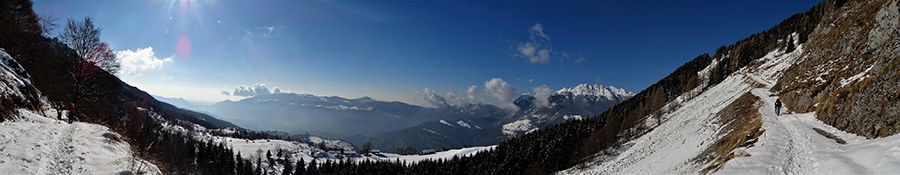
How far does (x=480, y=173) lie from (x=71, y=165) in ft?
230

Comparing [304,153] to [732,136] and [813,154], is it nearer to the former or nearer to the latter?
[732,136]

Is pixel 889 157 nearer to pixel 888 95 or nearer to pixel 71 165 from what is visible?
pixel 888 95

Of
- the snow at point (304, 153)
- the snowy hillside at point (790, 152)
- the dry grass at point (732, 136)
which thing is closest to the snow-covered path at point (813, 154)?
the snowy hillside at point (790, 152)

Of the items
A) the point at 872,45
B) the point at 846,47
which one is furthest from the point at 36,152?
the point at 846,47

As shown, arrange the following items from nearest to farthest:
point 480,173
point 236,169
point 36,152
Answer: point 36,152 < point 480,173 < point 236,169

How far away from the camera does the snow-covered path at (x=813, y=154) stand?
37.9 ft

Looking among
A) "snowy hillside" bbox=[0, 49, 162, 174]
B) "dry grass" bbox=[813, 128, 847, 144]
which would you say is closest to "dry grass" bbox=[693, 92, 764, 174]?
"dry grass" bbox=[813, 128, 847, 144]

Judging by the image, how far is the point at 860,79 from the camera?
2019cm

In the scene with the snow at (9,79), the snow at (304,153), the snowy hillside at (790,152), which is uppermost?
the snow at (9,79)

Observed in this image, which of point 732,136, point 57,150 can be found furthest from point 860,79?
point 57,150

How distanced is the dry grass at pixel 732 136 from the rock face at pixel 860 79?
335cm

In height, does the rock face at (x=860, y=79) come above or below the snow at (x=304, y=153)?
above

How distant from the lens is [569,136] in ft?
241

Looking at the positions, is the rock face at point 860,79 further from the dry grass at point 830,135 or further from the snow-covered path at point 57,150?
the snow-covered path at point 57,150
